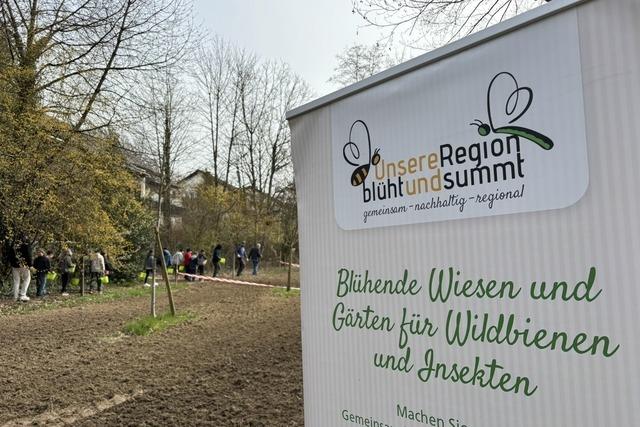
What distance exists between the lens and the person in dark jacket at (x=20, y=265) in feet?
46.4

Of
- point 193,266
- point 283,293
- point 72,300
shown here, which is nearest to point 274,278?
point 193,266

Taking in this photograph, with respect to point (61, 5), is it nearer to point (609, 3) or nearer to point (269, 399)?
point (269, 399)

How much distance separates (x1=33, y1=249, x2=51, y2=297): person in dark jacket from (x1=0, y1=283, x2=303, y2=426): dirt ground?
436cm

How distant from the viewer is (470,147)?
196 cm

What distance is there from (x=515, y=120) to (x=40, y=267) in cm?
1631

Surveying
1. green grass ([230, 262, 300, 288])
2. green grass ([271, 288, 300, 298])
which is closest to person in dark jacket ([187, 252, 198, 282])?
green grass ([230, 262, 300, 288])

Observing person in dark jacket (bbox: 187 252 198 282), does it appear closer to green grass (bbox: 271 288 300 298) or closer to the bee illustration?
green grass (bbox: 271 288 300 298)

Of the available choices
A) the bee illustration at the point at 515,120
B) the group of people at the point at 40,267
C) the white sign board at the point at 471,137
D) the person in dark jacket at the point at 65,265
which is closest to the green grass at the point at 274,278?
the group of people at the point at 40,267

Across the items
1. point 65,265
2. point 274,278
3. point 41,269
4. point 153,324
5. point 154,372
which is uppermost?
point 65,265

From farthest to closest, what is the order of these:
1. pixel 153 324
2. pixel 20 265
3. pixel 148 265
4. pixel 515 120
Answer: pixel 148 265 → pixel 20 265 → pixel 153 324 → pixel 515 120

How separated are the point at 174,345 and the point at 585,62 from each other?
7581mm

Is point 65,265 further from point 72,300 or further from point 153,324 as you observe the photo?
point 153,324

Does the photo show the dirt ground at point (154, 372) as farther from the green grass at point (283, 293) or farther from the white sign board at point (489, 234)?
the green grass at point (283, 293)

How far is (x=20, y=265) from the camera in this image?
14.2 m
